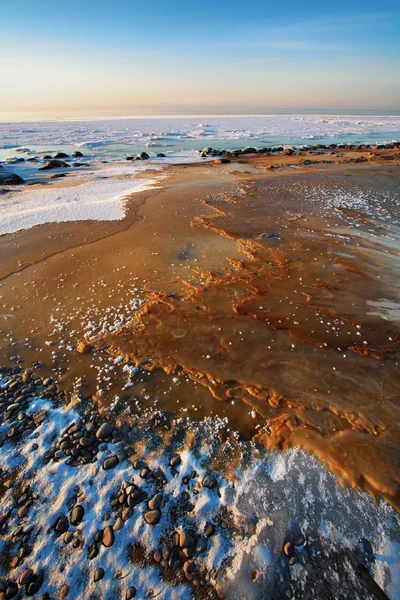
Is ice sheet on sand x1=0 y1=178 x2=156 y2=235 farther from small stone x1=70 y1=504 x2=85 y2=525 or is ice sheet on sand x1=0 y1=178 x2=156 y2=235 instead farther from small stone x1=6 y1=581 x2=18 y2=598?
small stone x1=6 y1=581 x2=18 y2=598

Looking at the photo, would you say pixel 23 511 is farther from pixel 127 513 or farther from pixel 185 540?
pixel 185 540

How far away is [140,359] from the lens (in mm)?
5043

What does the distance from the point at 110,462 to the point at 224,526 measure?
1.51 metres

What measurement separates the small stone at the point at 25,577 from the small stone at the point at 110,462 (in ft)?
3.43

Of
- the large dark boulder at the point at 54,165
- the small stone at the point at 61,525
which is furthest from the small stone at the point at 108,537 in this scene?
the large dark boulder at the point at 54,165

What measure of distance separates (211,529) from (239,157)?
29969 mm

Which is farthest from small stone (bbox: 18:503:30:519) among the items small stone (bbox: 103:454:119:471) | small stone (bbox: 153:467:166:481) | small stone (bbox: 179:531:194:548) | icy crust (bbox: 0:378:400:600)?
small stone (bbox: 179:531:194:548)

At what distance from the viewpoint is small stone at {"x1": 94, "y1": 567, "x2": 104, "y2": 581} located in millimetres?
2746

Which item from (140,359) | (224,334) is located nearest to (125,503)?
(140,359)

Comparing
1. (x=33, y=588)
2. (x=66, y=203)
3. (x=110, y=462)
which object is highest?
(x=66, y=203)

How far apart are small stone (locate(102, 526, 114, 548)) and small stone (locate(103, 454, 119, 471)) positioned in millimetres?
631

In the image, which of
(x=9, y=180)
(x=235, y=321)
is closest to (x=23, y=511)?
(x=235, y=321)

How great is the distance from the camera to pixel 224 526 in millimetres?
3035

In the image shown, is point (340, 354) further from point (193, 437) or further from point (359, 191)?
point (359, 191)
